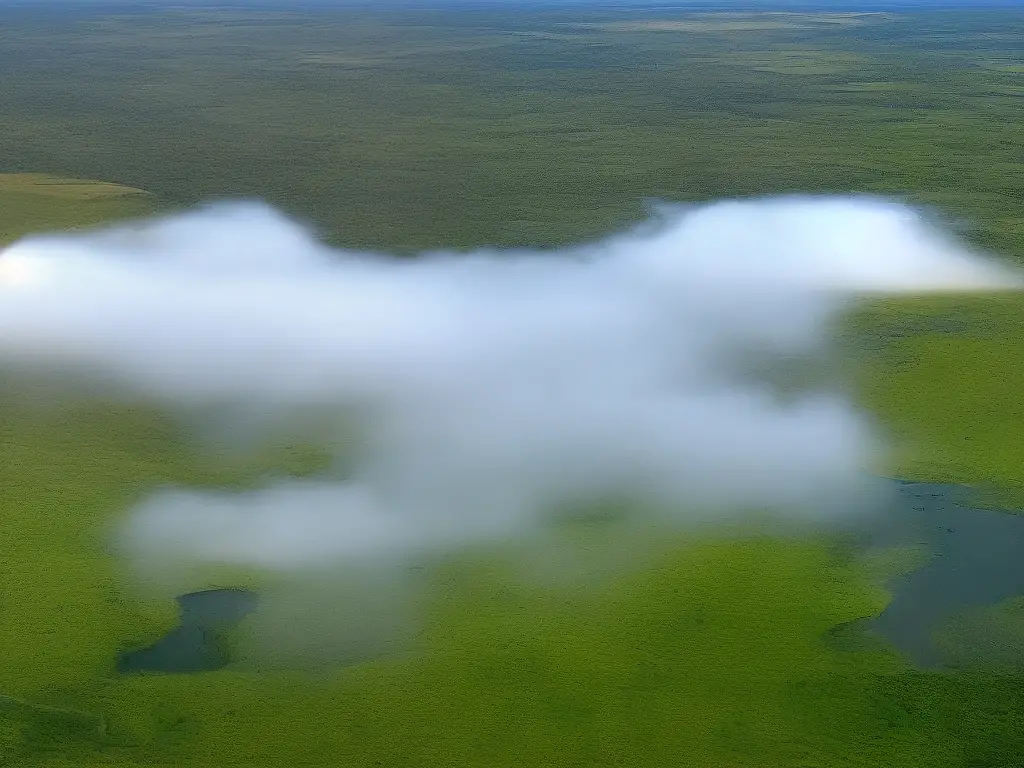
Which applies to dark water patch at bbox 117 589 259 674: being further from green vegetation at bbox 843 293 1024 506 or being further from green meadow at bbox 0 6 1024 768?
green vegetation at bbox 843 293 1024 506

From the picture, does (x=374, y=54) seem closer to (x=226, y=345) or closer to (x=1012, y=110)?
(x=1012, y=110)

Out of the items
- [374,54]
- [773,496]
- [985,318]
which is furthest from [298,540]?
[374,54]

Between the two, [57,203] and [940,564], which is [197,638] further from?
[57,203]

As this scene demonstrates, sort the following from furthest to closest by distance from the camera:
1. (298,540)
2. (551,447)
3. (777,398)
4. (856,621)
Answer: (777,398), (551,447), (298,540), (856,621)

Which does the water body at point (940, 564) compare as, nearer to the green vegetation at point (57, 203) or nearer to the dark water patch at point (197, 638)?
the dark water patch at point (197, 638)

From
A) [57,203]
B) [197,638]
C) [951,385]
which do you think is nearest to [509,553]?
[197,638]
